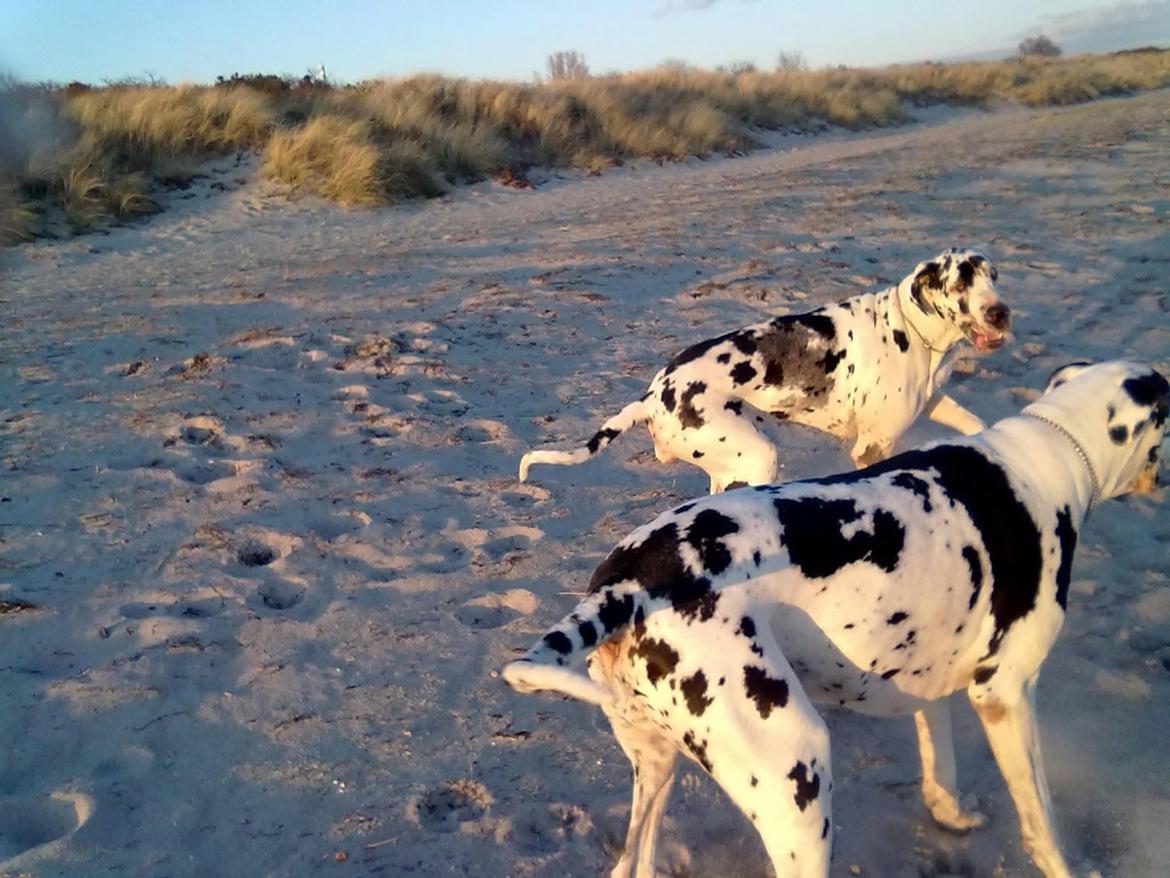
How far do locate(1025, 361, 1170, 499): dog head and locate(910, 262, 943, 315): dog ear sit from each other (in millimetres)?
1752

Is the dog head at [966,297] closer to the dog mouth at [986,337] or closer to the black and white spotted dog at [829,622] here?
the dog mouth at [986,337]

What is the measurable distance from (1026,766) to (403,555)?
10.8 feet

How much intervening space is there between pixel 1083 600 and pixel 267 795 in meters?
4.07

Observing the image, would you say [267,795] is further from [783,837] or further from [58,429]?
[58,429]

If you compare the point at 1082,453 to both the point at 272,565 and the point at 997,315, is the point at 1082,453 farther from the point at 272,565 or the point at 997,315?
the point at 272,565

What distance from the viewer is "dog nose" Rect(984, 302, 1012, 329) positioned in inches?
209

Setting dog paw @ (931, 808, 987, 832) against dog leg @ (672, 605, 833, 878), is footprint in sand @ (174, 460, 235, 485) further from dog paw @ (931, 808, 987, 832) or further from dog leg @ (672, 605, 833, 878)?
dog paw @ (931, 808, 987, 832)

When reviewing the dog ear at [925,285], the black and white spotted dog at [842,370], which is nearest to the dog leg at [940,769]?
the black and white spotted dog at [842,370]

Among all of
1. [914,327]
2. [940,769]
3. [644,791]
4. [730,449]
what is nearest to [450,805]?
[644,791]

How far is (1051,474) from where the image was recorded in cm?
341

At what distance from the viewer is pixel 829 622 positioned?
9.04 feet

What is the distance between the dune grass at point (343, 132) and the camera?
13.4 m

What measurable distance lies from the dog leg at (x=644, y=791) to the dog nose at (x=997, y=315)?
355 centimetres

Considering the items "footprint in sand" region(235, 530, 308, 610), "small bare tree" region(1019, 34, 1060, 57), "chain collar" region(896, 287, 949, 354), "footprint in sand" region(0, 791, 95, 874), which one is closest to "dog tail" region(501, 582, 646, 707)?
"footprint in sand" region(0, 791, 95, 874)
